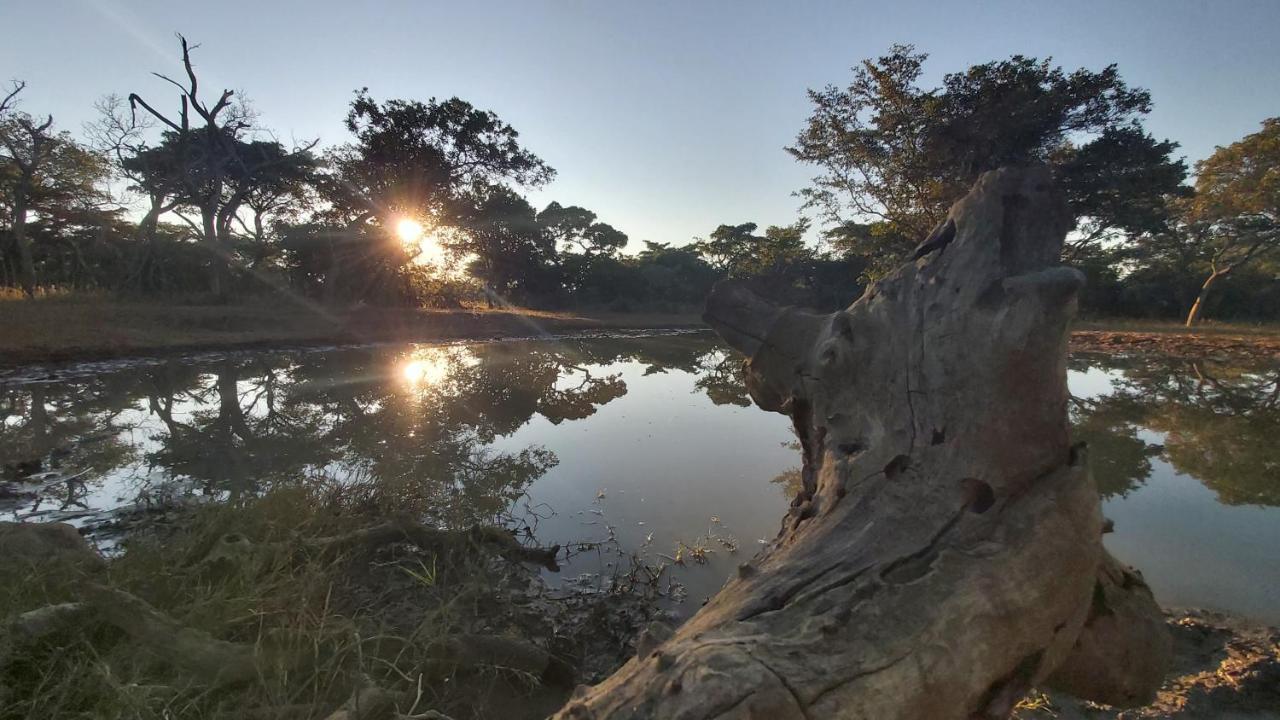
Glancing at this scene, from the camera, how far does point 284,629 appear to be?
2080 millimetres

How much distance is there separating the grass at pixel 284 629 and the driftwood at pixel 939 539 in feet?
3.43

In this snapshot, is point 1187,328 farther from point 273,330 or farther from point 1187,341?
point 273,330

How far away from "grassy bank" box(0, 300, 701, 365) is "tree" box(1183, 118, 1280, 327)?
22.5 m

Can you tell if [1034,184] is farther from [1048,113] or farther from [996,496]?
[1048,113]

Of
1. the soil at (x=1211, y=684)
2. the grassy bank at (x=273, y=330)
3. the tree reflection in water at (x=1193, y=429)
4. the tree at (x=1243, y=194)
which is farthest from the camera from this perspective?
the tree at (x=1243, y=194)

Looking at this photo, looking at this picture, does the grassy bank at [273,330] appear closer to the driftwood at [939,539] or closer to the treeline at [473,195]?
the treeline at [473,195]

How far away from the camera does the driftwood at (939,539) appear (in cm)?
115

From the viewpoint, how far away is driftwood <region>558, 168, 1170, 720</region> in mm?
1146

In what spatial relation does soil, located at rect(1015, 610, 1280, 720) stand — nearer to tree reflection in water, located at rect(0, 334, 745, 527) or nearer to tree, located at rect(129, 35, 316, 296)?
tree reflection in water, located at rect(0, 334, 745, 527)

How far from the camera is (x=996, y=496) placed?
1.59 metres

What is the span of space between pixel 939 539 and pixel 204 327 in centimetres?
1737

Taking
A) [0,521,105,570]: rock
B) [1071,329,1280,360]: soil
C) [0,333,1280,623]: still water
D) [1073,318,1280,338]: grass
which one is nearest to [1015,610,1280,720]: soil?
[0,333,1280,623]: still water

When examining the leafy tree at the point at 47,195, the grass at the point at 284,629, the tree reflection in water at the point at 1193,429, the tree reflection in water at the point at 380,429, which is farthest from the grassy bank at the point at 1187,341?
the leafy tree at the point at 47,195

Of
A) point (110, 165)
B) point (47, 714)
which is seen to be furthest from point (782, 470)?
point (110, 165)
